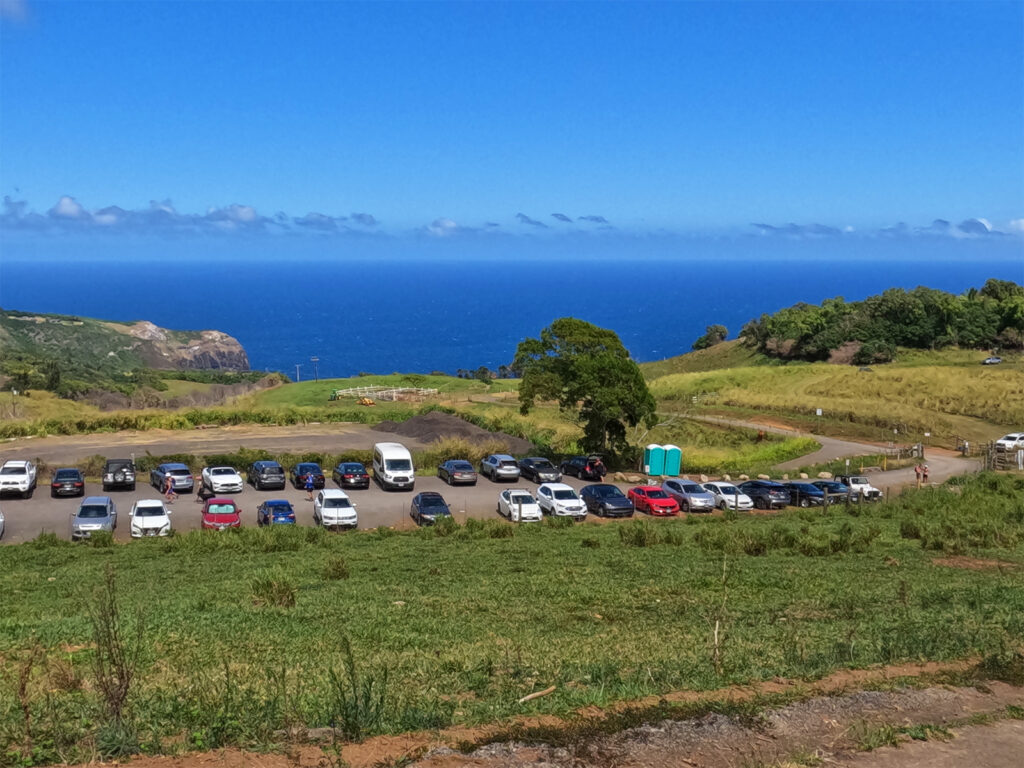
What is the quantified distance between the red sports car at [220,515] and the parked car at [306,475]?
620 cm

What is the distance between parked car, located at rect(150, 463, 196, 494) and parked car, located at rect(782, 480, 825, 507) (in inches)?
913

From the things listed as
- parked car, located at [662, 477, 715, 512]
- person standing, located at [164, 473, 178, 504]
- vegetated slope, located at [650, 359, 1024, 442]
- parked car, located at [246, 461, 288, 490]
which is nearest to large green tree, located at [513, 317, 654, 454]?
parked car, located at [662, 477, 715, 512]

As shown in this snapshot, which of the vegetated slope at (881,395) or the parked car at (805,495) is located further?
the vegetated slope at (881,395)

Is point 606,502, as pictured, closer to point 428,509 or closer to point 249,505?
point 428,509

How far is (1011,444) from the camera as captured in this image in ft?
152

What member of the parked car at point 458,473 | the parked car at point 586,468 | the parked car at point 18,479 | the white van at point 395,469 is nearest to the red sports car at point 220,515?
the white van at point 395,469

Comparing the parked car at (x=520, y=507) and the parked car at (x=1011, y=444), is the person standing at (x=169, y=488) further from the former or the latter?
the parked car at (x=1011, y=444)

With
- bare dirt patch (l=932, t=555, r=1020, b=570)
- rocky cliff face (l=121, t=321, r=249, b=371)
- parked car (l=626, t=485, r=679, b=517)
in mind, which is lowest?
rocky cliff face (l=121, t=321, r=249, b=371)

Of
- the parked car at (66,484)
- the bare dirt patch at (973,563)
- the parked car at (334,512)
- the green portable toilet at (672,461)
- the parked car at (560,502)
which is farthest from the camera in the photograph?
the green portable toilet at (672,461)

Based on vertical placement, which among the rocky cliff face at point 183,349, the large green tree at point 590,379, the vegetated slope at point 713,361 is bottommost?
the rocky cliff face at point 183,349

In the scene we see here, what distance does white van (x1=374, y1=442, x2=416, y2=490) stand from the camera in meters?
36.8

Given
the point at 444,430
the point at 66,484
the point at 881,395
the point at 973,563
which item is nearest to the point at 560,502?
the point at 973,563

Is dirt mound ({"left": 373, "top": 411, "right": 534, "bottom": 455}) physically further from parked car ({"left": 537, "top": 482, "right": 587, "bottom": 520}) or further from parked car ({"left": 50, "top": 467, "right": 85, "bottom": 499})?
parked car ({"left": 50, "top": 467, "right": 85, "bottom": 499})

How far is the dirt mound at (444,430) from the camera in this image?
157ft
